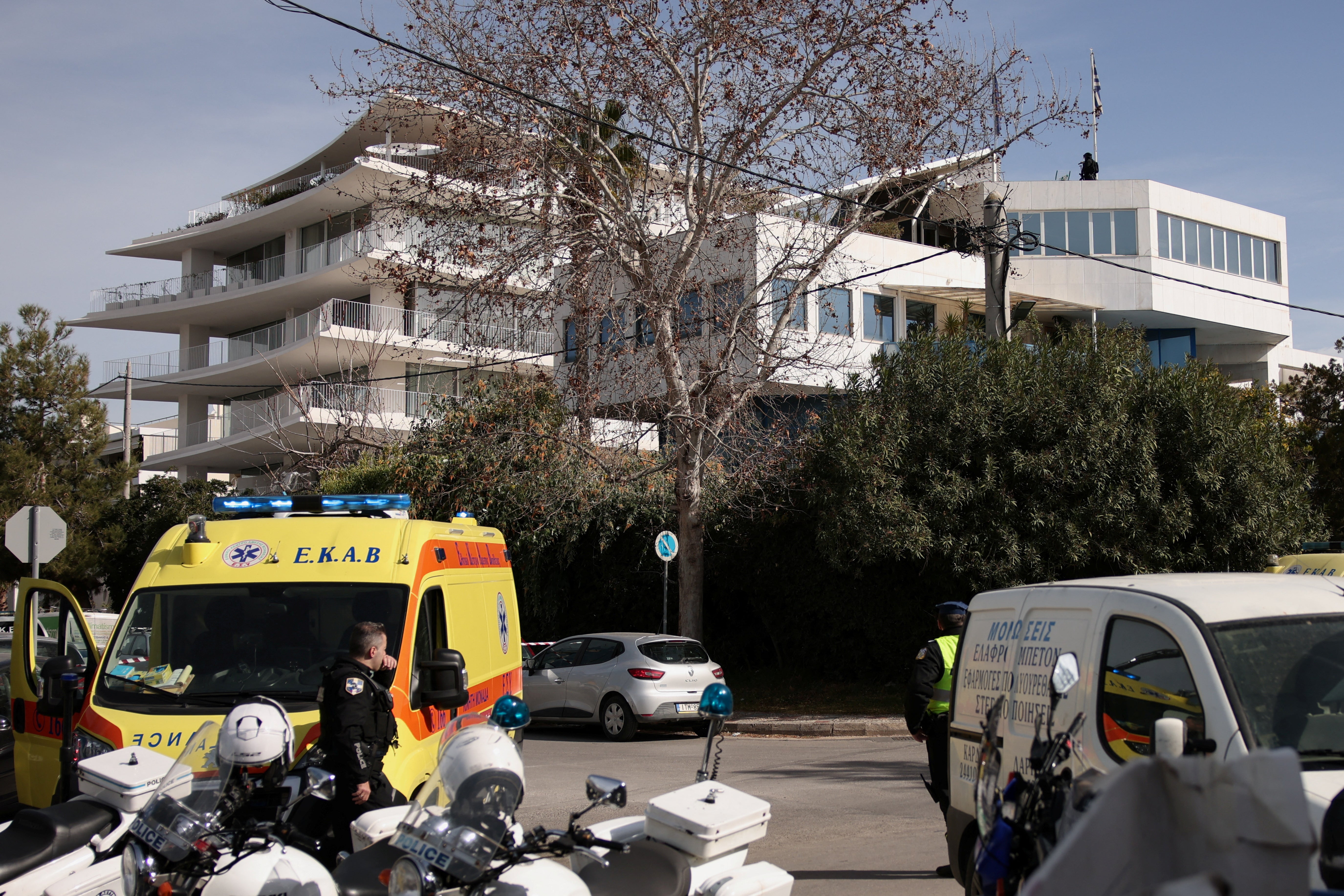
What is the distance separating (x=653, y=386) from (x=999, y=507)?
6876mm

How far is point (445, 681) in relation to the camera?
6199 millimetres

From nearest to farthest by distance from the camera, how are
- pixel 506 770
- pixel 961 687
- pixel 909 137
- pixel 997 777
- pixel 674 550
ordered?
pixel 997 777
pixel 506 770
pixel 961 687
pixel 674 550
pixel 909 137

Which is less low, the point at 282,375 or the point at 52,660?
the point at 282,375

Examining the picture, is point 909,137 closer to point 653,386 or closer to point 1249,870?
point 653,386

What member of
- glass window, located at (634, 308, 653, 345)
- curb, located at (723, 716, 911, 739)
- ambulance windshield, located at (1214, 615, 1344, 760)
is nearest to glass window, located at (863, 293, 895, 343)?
glass window, located at (634, 308, 653, 345)

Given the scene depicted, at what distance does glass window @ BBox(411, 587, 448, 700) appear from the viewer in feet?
22.1

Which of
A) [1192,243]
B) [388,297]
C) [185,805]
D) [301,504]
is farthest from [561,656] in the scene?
[1192,243]

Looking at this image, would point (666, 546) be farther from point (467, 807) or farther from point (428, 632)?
point (467, 807)

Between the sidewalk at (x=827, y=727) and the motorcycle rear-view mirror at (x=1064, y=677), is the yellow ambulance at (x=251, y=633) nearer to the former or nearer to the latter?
the motorcycle rear-view mirror at (x=1064, y=677)

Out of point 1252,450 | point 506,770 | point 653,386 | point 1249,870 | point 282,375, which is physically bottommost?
point 506,770

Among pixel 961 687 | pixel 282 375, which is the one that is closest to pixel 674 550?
pixel 961 687

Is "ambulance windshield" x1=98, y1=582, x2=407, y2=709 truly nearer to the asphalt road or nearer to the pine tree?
the asphalt road

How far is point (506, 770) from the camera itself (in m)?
3.49

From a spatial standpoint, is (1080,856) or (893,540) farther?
(893,540)
